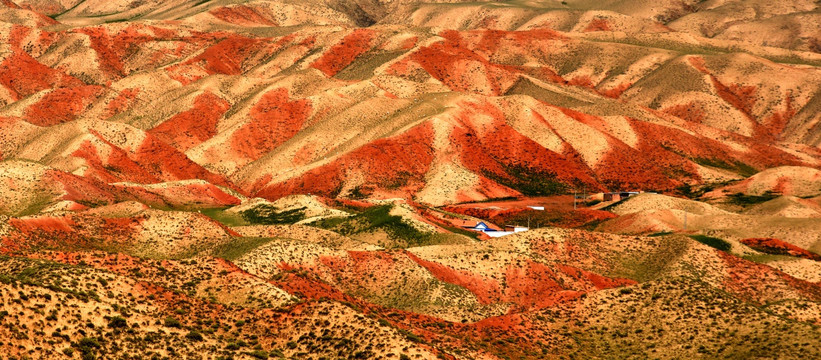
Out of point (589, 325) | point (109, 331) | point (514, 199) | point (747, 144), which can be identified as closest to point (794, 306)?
point (589, 325)

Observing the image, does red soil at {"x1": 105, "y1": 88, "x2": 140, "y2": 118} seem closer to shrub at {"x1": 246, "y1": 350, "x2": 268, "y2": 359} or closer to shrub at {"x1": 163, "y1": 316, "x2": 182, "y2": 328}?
shrub at {"x1": 163, "y1": 316, "x2": 182, "y2": 328}

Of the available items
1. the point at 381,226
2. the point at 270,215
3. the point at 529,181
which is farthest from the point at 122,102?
the point at 381,226

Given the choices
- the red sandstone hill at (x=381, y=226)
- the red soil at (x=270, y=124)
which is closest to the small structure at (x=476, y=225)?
the red sandstone hill at (x=381, y=226)

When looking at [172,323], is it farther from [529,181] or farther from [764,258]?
[529,181]

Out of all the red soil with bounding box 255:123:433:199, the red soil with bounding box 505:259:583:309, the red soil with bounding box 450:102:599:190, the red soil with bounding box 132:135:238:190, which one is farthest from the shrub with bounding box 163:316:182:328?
the red soil with bounding box 450:102:599:190

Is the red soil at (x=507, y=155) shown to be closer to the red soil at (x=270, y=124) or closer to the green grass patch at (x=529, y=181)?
the green grass patch at (x=529, y=181)

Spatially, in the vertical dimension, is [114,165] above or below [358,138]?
above
